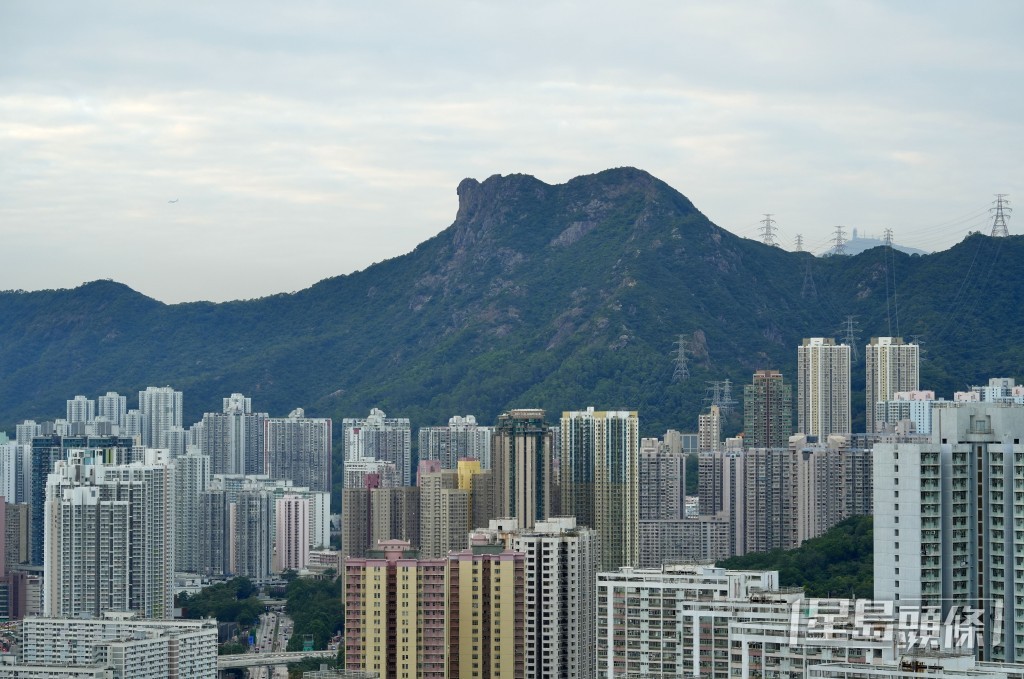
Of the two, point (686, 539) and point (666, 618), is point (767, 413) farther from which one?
point (666, 618)

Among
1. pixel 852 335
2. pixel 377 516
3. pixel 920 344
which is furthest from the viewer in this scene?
pixel 852 335

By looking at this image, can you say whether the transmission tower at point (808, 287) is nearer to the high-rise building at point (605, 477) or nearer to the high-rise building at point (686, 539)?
the high-rise building at point (686, 539)

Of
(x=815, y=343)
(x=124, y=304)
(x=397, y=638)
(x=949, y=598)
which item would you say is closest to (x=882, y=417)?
(x=815, y=343)

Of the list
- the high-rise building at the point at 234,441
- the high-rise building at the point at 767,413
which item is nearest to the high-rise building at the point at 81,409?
the high-rise building at the point at 234,441

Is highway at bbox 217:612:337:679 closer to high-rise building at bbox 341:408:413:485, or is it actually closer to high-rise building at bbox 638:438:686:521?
high-rise building at bbox 638:438:686:521

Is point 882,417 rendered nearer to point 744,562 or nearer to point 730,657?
point 744,562

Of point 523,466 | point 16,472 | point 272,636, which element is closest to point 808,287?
point 16,472
